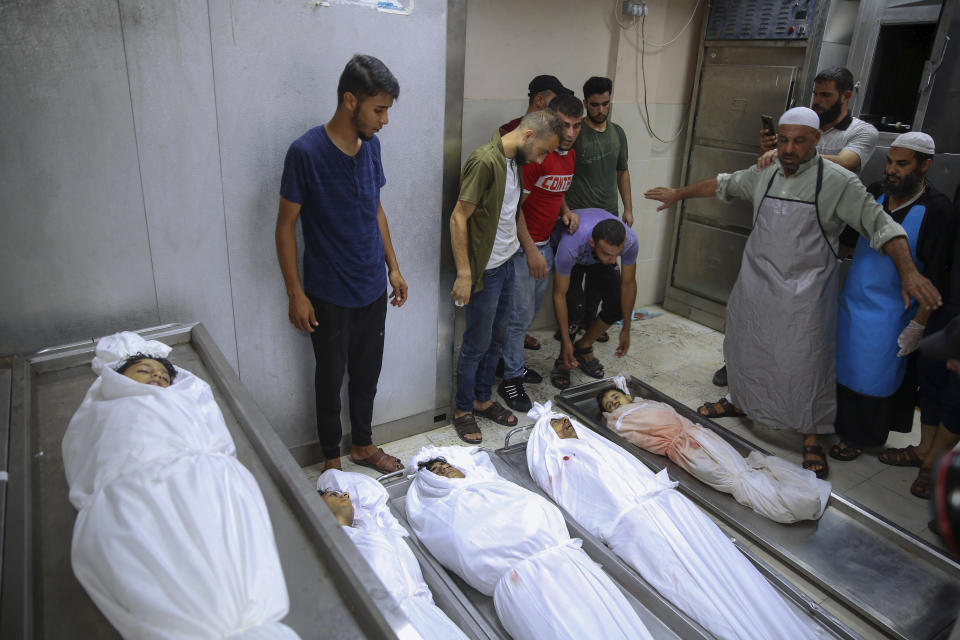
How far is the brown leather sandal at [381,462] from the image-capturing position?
3.04 m

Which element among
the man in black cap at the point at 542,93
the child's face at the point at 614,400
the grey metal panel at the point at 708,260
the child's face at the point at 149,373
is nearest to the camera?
the child's face at the point at 149,373

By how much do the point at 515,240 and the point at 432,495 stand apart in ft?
4.47

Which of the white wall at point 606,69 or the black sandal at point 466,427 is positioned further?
the white wall at point 606,69

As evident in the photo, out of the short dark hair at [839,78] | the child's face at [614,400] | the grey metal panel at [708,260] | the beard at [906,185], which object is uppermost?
the short dark hair at [839,78]

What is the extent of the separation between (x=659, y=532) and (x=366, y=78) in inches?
76.2

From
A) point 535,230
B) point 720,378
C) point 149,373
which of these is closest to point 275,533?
point 149,373

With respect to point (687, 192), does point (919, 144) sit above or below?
above

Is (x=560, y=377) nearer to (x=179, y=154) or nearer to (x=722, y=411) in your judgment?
(x=722, y=411)

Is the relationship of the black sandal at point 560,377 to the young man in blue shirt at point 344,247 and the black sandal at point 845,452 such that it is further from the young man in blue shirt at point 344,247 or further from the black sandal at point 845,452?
the black sandal at point 845,452

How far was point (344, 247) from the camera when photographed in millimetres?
2547

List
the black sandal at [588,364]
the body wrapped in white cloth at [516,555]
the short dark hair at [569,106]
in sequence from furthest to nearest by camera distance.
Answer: the black sandal at [588,364] < the short dark hair at [569,106] < the body wrapped in white cloth at [516,555]

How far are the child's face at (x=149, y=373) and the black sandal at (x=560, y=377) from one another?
8.58ft

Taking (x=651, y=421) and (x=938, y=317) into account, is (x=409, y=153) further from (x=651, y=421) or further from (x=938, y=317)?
(x=938, y=317)

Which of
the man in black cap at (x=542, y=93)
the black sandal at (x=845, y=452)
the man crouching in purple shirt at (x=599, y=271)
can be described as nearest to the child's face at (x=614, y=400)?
the man crouching in purple shirt at (x=599, y=271)
